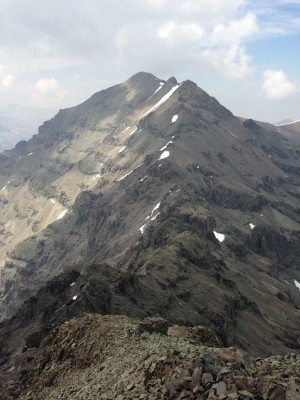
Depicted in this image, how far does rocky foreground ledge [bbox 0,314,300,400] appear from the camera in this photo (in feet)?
75.4

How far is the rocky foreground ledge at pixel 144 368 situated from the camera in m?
23.0

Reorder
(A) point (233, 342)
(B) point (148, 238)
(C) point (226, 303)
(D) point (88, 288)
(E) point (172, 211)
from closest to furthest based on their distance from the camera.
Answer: (D) point (88, 288)
(A) point (233, 342)
(C) point (226, 303)
(B) point (148, 238)
(E) point (172, 211)

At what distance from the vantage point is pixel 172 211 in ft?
653

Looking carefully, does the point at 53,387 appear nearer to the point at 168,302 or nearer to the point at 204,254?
the point at 168,302

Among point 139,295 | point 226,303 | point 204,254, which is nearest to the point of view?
point 139,295

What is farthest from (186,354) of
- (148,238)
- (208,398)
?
(148,238)

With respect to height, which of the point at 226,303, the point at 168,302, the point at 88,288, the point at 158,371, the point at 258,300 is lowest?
the point at 258,300

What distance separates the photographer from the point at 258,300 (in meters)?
146

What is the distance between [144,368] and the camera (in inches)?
1132

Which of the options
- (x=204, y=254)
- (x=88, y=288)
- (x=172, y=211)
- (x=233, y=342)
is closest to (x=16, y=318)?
(x=88, y=288)

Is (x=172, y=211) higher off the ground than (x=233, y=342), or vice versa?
(x=172, y=211)

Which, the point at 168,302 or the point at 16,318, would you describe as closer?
the point at 168,302

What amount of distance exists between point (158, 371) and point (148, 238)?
137175 millimetres

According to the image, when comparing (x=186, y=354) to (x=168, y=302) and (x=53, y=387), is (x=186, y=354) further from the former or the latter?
(x=168, y=302)
